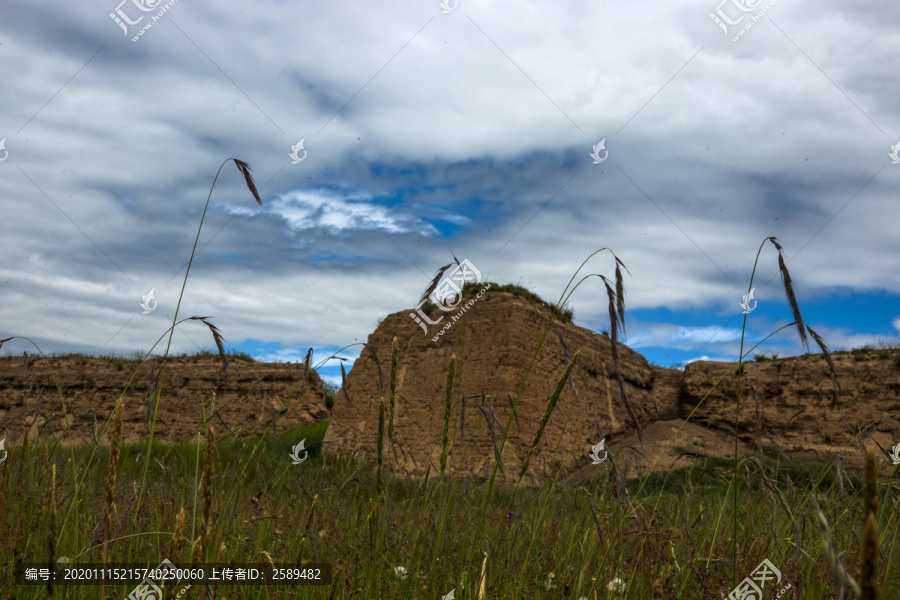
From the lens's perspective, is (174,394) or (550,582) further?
(174,394)

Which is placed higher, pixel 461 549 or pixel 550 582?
pixel 461 549

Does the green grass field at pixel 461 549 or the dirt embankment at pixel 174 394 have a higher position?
→ the dirt embankment at pixel 174 394

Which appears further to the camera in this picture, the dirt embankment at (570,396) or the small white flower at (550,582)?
the dirt embankment at (570,396)

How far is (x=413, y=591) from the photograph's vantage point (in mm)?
2381

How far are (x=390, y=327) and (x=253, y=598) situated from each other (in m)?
8.17

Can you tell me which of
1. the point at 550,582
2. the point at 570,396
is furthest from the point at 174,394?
the point at 550,582

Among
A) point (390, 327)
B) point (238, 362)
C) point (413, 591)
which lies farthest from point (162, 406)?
point (413, 591)

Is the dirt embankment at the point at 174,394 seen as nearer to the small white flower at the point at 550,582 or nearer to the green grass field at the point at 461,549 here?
the green grass field at the point at 461,549

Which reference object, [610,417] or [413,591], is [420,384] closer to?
[610,417]

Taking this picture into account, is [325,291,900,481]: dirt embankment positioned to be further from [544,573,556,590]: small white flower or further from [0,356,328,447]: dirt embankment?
[0,356,328,447]: dirt embankment

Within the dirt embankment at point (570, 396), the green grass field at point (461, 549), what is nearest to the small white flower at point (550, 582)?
the green grass field at point (461, 549)

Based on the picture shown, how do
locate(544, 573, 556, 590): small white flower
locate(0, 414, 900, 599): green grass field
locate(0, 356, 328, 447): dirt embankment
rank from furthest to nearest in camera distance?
locate(0, 356, 328, 447): dirt embankment, locate(544, 573, 556, 590): small white flower, locate(0, 414, 900, 599): green grass field

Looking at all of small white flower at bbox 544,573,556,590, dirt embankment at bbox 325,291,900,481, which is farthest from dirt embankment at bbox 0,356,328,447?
small white flower at bbox 544,573,556,590

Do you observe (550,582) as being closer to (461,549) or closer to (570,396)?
(461,549)
